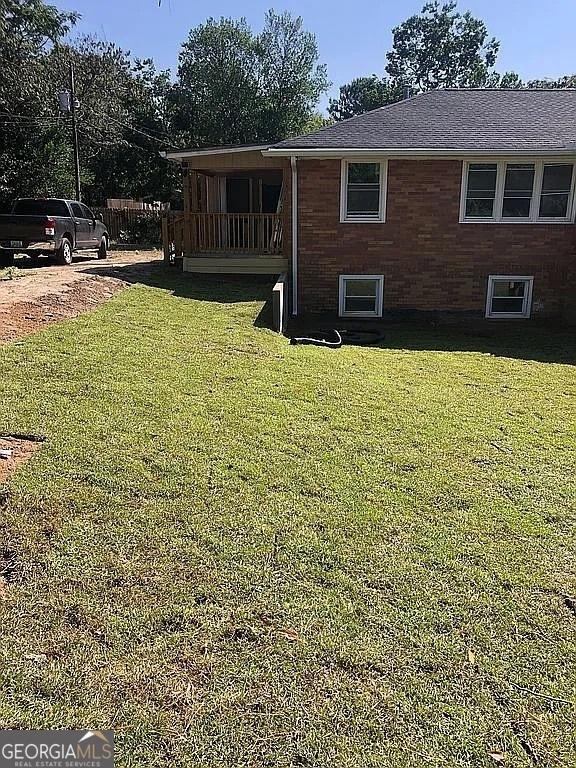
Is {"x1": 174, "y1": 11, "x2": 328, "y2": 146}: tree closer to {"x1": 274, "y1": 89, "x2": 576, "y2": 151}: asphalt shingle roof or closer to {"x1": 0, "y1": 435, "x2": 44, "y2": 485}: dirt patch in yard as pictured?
{"x1": 274, "y1": 89, "x2": 576, "y2": 151}: asphalt shingle roof

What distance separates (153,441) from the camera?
191 inches

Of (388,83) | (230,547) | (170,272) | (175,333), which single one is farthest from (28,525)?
(388,83)

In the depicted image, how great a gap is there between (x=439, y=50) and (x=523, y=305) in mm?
64633

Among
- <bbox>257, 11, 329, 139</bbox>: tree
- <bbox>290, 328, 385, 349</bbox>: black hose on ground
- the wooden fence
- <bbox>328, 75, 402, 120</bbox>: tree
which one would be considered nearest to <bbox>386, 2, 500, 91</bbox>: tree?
<bbox>328, 75, 402, 120</bbox>: tree

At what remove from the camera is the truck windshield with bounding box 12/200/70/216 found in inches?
617

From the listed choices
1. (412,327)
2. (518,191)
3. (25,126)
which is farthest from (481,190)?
(25,126)

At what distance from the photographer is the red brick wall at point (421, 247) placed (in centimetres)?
1252

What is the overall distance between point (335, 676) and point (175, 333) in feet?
22.1

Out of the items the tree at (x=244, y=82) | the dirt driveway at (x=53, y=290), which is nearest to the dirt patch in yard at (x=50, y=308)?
the dirt driveway at (x=53, y=290)

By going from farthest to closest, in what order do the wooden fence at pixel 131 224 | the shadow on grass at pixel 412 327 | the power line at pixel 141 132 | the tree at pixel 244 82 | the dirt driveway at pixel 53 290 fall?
the tree at pixel 244 82, the power line at pixel 141 132, the wooden fence at pixel 131 224, the shadow on grass at pixel 412 327, the dirt driveway at pixel 53 290

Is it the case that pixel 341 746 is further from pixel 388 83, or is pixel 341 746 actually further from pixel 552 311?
pixel 388 83

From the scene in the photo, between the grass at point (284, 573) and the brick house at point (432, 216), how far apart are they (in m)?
6.98

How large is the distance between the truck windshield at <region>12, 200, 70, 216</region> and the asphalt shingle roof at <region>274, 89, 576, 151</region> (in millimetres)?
6967

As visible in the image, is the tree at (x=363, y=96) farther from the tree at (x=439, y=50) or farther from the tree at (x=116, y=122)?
the tree at (x=116, y=122)
